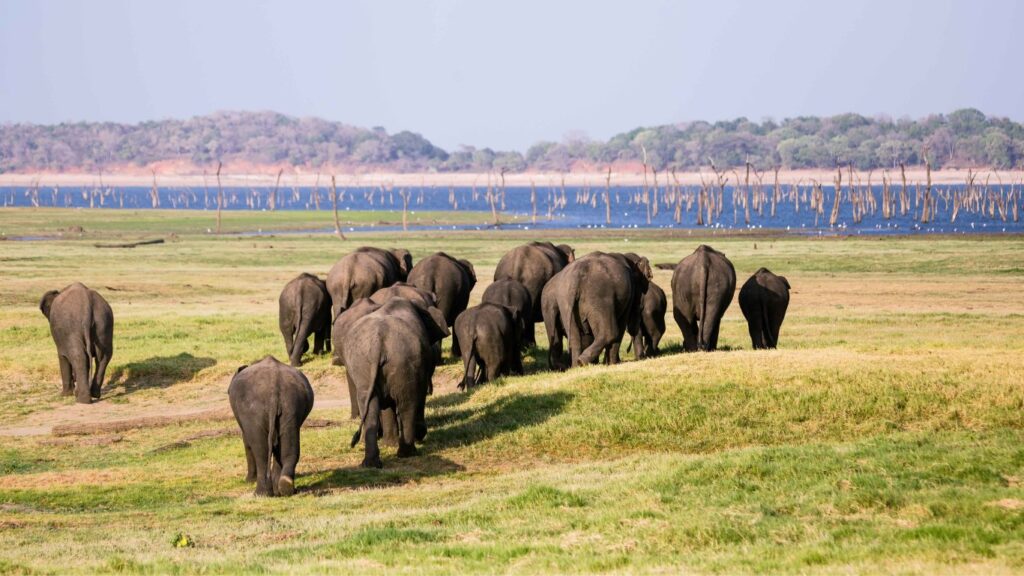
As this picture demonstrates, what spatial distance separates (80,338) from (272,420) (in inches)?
460

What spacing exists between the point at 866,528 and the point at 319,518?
582 centimetres

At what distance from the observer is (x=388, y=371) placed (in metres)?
18.0

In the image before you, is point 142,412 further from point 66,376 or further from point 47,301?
point 47,301

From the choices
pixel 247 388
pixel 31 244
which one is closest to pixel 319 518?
pixel 247 388

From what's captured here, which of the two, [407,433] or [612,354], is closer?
[407,433]

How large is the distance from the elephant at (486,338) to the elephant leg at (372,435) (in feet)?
17.8

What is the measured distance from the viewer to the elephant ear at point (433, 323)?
20.3 m

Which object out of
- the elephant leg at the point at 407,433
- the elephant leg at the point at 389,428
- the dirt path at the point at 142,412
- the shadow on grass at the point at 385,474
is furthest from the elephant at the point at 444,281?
the shadow on grass at the point at 385,474

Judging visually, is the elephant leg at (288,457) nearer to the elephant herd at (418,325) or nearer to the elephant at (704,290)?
the elephant herd at (418,325)

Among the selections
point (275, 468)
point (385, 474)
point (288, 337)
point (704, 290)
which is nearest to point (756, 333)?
point (704, 290)

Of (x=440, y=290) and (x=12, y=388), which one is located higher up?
(x=440, y=290)

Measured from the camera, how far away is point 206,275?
5403cm

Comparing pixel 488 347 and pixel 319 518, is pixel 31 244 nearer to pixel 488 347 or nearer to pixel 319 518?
pixel 488 347

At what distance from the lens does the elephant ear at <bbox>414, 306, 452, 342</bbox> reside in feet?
66.6
